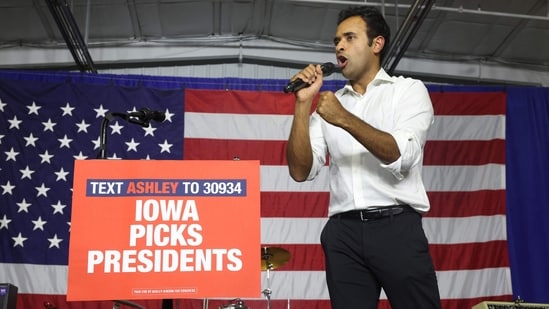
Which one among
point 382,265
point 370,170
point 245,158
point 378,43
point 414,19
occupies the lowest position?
point 382,265

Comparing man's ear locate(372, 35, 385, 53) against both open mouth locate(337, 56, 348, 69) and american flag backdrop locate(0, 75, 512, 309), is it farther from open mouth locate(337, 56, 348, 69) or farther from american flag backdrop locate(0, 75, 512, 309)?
american flag backdrop locate(0, 75, 512, 309)

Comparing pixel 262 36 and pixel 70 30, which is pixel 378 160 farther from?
pixel 262 36

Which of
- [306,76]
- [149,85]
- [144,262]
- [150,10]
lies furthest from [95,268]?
[150,10]

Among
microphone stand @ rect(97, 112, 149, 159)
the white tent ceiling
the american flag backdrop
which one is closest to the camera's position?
microphone stand @ rect(97, 112, 149, 159)

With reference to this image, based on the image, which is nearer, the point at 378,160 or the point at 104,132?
the point at 378,160

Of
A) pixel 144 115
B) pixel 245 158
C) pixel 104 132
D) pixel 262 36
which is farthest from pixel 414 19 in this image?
pixel 104 132

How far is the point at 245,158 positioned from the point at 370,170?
3.50 m

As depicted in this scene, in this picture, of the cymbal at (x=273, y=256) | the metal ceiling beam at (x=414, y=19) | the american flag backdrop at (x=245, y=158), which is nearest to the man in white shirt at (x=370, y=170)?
the cymbal at (x=273, y=256)

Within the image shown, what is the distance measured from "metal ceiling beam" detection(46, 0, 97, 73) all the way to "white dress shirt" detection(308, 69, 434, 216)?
394 centimetres

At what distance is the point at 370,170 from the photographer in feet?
5.49

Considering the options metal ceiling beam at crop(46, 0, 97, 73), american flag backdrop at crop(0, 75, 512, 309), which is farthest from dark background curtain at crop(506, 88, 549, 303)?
metal ceiling beam at crop(46, 0, 97, 73)

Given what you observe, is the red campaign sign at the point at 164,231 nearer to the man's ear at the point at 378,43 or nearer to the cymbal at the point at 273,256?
the man's ear at the point at 378,43

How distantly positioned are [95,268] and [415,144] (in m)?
0.92

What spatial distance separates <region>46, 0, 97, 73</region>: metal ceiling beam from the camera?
5.08 meters
